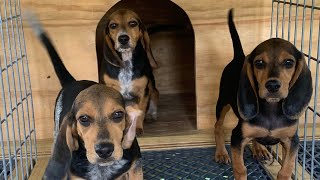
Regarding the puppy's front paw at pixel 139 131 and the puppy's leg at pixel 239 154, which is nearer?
the puppy's leg at pixel 239 154

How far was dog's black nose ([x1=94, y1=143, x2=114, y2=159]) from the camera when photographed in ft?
6.46

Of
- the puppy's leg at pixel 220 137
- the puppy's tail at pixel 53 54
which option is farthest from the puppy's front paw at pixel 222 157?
the puppy's tail at pixel 53 54

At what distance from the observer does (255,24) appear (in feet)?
11.4

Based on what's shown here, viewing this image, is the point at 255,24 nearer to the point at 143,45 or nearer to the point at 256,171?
the point at 143,45

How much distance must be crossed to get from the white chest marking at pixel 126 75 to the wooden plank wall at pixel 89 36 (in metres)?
0.22

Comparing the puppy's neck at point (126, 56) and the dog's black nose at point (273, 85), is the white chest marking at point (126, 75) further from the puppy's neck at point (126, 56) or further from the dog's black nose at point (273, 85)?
the dog's black nose at point (273, 85)

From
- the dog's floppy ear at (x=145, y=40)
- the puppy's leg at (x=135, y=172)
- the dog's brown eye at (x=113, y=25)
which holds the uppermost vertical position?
the dog's brown eye at (x=113, y=25)

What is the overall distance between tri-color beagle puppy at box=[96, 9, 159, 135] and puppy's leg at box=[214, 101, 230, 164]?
2.03 feet

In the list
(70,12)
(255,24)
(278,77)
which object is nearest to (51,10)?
(70,12)

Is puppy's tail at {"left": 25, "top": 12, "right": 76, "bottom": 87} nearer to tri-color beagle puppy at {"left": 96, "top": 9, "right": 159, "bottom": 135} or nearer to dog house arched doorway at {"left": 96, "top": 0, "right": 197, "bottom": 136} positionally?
tri-color beagle puppy at {"left": 96, "top": 9, "right": 159, "bottom": 135}

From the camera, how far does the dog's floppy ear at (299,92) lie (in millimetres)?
2432

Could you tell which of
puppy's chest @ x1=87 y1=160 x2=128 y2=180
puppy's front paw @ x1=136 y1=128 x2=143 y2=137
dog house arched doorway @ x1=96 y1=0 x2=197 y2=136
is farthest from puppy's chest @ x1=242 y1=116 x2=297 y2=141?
dog house arched doorway @ x1=96 y1=0 x2=197 y2=136

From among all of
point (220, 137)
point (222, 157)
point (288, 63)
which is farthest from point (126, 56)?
point (288, 63)

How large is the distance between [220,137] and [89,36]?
51.4 inches
